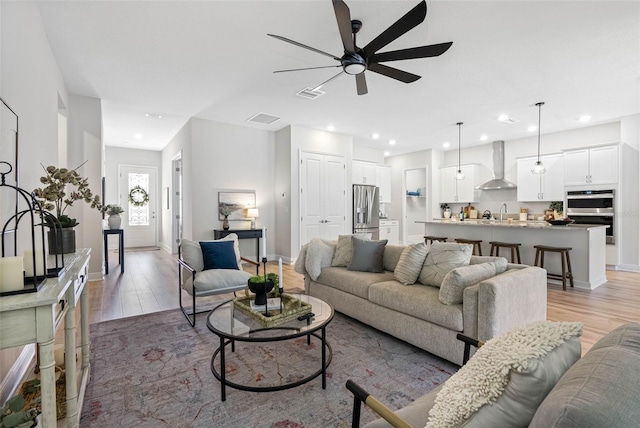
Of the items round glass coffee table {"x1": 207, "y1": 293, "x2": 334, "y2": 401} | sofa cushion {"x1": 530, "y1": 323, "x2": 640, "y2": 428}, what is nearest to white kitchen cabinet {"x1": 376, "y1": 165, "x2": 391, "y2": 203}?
round glass coffee table {"x1": 207, "y1": 293, "x2": 334, "y2": 401}

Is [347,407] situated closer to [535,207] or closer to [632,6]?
[632,6]

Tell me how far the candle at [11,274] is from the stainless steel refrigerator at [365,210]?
21.3 feet

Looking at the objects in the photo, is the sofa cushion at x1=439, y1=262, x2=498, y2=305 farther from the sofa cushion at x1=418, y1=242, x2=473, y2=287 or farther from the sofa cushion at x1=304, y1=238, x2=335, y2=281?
the sofa cushion at x1=304, y1=238, x2=335, y2=281

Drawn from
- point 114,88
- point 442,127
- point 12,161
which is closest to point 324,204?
point 442,127

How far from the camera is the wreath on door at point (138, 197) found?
355 inches

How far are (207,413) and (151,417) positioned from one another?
0.31 meters

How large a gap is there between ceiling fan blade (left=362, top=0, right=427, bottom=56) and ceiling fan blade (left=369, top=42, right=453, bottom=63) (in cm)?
11

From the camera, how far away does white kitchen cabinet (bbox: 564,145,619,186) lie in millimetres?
5904

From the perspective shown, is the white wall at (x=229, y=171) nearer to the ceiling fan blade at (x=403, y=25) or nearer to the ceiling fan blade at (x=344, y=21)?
the ceiling fan blade at (x=344, y=21)

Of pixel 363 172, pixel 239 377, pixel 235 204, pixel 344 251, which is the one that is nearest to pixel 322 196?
pixel 235 204

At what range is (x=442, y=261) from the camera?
111 inches

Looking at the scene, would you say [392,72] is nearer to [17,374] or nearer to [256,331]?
[256,331]

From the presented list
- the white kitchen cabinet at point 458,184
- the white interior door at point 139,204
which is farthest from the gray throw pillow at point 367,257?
Answer: the white interior door at point 139,204

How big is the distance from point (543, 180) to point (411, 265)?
231 inches
